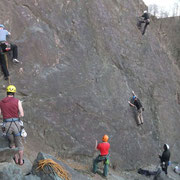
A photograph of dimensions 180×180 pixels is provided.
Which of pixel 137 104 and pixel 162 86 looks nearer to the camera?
pixel 137 104

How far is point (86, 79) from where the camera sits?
8992mm

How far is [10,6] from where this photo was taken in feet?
25.8

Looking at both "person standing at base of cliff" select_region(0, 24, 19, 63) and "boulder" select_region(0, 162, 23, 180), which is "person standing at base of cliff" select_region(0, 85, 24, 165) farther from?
"person standing at base of cliff" select_region(0, 24, 19, 63)

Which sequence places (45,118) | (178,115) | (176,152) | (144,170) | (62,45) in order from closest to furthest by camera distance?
(45,118) < (62,45) < (144,170) < (176,152) < (178,115)

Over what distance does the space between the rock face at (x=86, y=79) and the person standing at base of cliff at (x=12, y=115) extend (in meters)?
1.94

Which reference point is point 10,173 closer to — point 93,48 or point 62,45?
point 62,45

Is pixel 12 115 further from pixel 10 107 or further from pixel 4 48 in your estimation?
pixel 4 48

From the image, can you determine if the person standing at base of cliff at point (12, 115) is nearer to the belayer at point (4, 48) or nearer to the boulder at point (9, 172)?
the boulder at point (9, 172)

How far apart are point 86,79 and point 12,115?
443cm

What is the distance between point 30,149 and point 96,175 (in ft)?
7.57

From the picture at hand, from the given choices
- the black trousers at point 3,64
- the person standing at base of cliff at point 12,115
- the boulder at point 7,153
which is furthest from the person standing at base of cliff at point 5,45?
the boulder at point 7,153

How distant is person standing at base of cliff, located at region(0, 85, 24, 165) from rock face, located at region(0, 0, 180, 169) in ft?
6.36

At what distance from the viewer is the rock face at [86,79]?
7734mm

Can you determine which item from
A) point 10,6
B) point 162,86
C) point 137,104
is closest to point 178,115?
point 162,86
